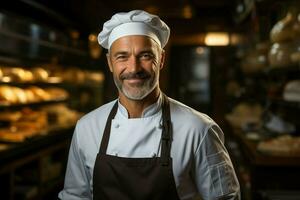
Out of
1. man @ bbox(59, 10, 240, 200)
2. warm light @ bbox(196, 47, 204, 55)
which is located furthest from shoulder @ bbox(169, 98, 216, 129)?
warm light @ bbox(196, 47, 204, 55)

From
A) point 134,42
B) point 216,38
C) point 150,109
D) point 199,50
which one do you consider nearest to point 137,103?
point 150,109

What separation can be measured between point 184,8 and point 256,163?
2.86 meters

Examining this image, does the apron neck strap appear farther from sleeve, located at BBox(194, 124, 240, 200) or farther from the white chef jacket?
sleeve, located at BBox(194, 124, 240, 200)

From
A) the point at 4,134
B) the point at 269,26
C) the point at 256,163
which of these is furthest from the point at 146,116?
the point at 269,26

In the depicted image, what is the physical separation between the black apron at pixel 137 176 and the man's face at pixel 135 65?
0.19 meters

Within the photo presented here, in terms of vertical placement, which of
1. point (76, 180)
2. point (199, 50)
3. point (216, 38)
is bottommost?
point (76, 180)

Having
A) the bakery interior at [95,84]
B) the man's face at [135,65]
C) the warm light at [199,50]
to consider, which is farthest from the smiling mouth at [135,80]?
the warm light at [199,50]

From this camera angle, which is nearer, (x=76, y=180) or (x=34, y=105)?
(x=76, y=180)

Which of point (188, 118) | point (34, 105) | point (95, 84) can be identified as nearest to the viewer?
point (188, 118)

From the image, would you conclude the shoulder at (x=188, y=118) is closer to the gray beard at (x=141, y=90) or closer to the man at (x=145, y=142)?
the man at (x=145, y=142)

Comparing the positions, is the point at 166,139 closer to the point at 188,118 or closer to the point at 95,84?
the point at 188,118

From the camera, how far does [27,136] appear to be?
3.95 metres

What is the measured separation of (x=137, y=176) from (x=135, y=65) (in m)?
0.45

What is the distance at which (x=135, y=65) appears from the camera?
5.13ft
